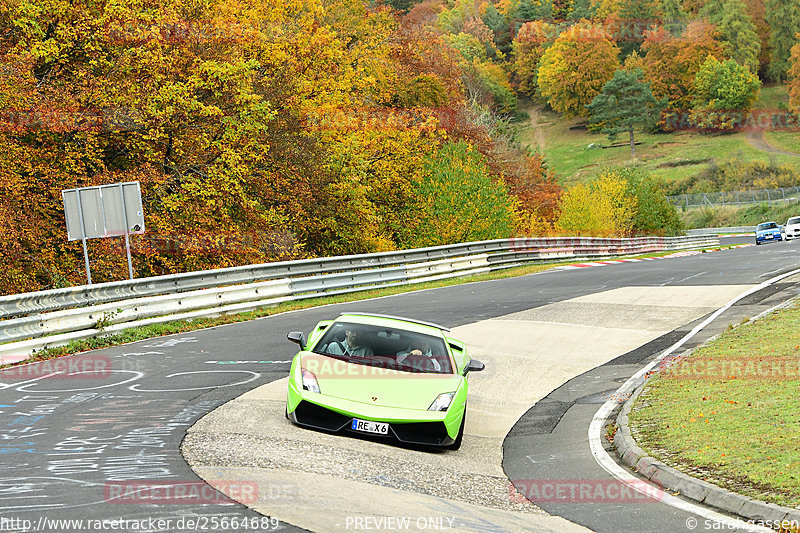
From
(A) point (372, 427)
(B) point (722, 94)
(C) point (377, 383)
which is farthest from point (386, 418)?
(B) point (722, 94)

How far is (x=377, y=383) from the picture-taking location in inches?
386

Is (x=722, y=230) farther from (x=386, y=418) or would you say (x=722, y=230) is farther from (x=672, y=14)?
(x=386, y=418)

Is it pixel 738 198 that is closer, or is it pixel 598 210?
pixel 598 210

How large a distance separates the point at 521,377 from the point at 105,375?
6.53 meters

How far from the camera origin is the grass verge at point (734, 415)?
753cm

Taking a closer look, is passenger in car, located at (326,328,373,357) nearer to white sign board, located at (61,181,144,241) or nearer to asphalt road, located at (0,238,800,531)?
asphalt road, located at (0,238,800,531)

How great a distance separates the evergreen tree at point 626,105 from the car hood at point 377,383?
444ft

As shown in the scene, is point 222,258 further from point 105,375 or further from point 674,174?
point 674,174

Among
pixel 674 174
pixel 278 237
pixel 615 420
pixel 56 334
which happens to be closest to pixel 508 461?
pixel 615 420

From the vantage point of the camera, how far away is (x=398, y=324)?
1105 cm

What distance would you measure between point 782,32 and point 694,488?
173535mm

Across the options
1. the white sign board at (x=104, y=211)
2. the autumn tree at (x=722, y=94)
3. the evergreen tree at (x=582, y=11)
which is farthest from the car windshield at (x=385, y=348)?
the evergreen tree at (x=582, y=11)

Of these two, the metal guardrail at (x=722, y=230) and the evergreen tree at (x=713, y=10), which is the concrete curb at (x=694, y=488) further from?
the evergreen tree at (x=713, y=10)

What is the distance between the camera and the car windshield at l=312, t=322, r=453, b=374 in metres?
10.3
